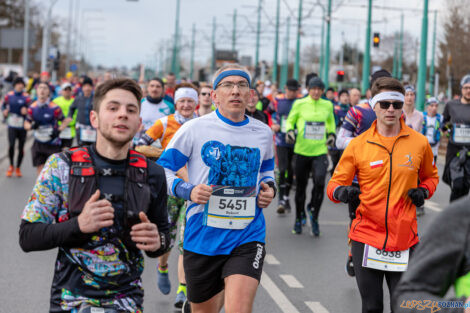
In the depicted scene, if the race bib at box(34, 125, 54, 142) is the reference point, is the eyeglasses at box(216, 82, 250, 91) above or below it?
above

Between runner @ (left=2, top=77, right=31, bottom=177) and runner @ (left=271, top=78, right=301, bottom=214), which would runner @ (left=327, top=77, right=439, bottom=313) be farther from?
runner @ (left=2, top=77, right=31, bottom=177)

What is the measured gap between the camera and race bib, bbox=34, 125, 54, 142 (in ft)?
44.6

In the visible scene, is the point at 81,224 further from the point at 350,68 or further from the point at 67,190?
the point at 350,68

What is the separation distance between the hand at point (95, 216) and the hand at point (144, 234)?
0.16 m

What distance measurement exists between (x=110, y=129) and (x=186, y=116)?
4058 millimetres

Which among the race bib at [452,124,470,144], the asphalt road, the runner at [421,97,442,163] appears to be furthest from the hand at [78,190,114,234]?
the runner at [421,97,442,163]


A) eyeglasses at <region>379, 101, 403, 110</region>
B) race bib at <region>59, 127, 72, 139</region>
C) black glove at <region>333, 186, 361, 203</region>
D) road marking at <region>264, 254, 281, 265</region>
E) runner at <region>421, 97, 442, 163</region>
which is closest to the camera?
black glove at <region>333, 186, 361, 203</region>

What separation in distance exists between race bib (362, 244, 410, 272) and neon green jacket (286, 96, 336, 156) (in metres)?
5.55

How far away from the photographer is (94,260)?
11.0 feet

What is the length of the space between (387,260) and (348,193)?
1.62 ft

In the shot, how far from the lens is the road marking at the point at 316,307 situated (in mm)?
6547

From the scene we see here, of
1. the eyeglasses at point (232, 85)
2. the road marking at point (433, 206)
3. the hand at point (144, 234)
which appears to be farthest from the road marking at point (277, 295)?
the road marking at point (433, 206)

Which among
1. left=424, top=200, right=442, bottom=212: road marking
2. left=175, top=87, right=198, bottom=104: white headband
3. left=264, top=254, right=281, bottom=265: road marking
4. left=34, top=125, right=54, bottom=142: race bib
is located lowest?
left=264, top=254, right=281, bottom=265: road marking

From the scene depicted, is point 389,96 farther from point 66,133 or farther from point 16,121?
point 16,121
